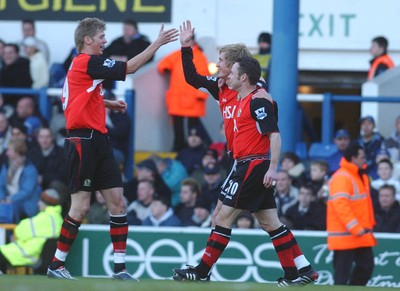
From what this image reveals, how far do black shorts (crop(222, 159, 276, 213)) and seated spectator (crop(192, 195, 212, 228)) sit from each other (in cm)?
434

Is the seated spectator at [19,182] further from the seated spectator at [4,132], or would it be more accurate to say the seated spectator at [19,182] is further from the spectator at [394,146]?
the spectator at [394,146]

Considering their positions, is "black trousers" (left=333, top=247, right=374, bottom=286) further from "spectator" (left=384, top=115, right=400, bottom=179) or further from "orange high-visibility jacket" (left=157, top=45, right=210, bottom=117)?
"orange high-visibility jacket" (left=157, top=45, right=210, bottom=117)

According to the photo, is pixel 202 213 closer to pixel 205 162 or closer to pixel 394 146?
pixel 205 162

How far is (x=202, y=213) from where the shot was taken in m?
14.9

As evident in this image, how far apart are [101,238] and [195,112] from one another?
3582mm

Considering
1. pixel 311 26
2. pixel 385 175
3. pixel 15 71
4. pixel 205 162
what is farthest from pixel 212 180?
pixel 311 26

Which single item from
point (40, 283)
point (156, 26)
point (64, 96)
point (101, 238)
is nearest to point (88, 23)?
point (64, 96)

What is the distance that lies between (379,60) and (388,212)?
3.67 m

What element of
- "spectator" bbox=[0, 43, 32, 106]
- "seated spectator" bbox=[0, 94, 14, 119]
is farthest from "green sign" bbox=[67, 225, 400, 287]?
"spectator" bbox=[0, 43, 32, 106]

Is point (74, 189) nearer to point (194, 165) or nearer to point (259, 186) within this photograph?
point (259, 186)

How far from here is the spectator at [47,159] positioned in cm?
1589

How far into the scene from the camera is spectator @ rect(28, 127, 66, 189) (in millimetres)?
15891

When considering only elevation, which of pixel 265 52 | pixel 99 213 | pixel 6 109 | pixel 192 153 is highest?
pixel 265 52

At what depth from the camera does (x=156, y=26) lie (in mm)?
19266
